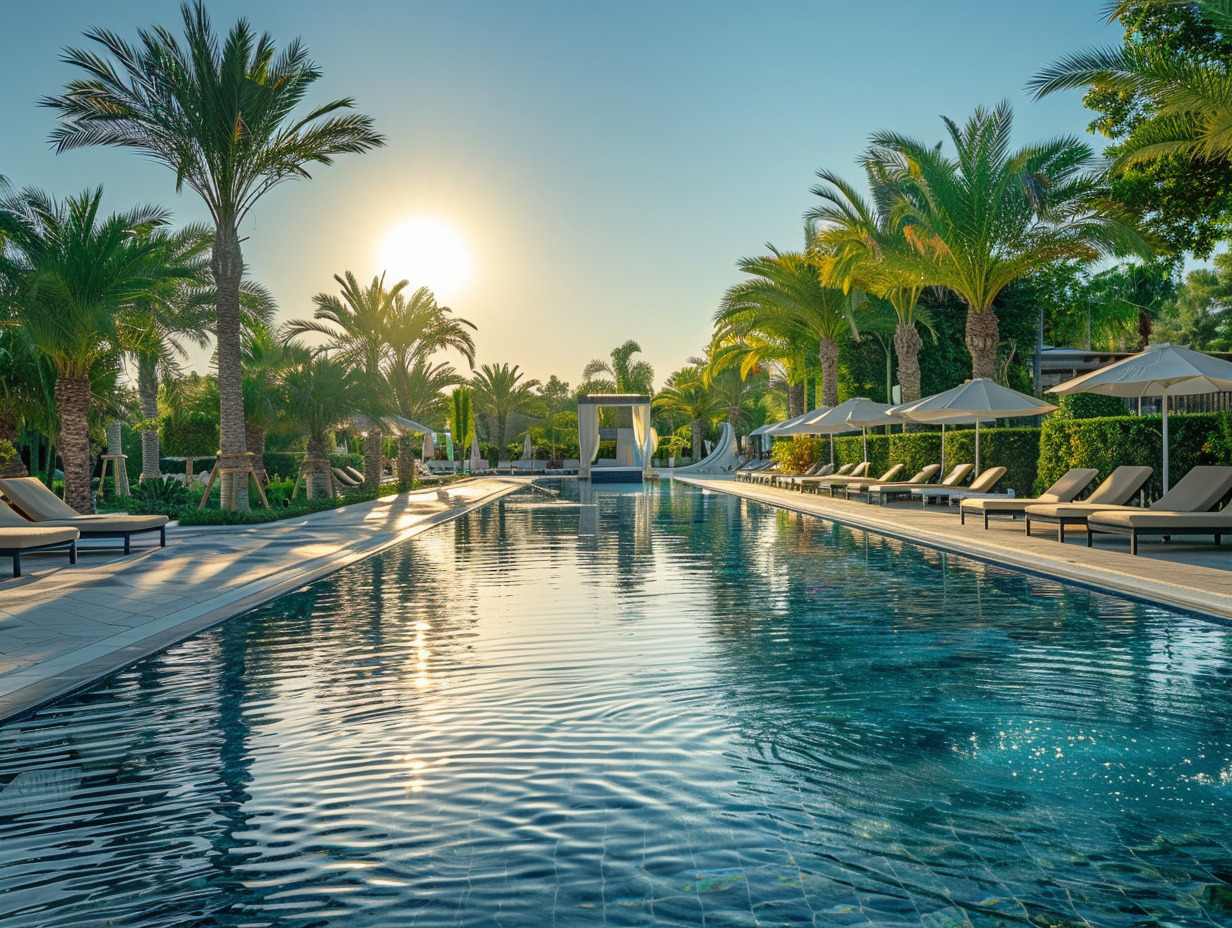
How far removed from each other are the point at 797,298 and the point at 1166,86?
17.8m

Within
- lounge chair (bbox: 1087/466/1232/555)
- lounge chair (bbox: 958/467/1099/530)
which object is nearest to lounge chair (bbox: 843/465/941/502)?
lounge chair (bbox: 958/467/1099/530)

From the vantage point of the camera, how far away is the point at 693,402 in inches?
2280

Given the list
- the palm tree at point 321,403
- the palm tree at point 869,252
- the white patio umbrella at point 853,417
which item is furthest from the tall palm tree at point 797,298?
the palm tree at point 321,403

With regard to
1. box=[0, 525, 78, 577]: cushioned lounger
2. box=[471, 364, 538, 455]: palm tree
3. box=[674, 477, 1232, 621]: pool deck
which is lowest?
box=[674, 477, 1232, 621]: pool deck

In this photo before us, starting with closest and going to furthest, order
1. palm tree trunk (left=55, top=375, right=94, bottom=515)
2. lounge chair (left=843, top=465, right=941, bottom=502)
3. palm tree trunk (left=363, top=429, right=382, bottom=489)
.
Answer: palm tree trunk (left=55, top=375, right=94, bottom=515), lounge chair (left=843, top=465, right=941, bottom=502), palm tree trunk (left=363, top=429, right=382, bottom=489)

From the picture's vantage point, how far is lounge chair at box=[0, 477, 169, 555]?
1266cm

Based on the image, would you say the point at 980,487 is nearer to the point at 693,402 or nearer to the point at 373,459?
the point at 373,459

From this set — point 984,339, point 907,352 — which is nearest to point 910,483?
point 984,339

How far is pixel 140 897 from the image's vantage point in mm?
3074

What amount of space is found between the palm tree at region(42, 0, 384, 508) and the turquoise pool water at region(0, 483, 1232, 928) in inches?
498

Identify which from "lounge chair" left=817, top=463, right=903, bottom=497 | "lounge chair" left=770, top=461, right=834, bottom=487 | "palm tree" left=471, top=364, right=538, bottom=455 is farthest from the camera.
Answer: "palm tree" left=471, top=364, right=538, bottom=455

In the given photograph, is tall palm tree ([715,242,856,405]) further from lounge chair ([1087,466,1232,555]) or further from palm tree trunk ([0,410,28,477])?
palm tree trunk ([0,410,28,477])

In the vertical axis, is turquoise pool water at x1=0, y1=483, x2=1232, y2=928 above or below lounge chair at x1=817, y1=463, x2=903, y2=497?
below

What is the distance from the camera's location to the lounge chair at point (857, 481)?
23.7 m
